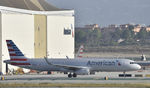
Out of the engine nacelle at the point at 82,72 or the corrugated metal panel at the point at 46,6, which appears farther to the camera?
the corrugated metal panel at the point at 46,6

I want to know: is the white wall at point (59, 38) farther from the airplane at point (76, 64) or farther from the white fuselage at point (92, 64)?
Result: the white fuselage at point (92, 64)

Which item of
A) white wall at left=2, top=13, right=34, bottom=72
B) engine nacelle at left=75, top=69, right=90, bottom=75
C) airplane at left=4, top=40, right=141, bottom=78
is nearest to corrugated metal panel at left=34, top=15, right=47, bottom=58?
white wall at left=2, top=13, right=34, bottom=72

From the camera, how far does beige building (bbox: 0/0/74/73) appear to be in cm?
10669

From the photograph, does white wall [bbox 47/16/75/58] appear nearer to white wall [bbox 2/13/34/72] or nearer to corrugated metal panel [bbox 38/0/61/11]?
corrugated metal panel [bbox 38/0/61/11]

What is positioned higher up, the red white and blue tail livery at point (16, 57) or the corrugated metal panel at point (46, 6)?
the corrugated metal panel at point (46, 6)

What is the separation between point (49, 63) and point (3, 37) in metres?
18.1

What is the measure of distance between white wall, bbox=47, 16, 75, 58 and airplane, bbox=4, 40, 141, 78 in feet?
103

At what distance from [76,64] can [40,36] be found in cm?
3117

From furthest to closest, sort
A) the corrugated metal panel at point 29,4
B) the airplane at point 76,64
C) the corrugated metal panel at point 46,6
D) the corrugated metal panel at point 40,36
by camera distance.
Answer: the corrugated metal panel at point 46,6 → the corrugated metal panel at point 40,36 → the corrugated metal panel at point 29,4 → the airplane at point 76,64

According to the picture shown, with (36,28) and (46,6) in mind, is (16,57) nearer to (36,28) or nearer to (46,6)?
(36,28)

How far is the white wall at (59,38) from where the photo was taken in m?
125

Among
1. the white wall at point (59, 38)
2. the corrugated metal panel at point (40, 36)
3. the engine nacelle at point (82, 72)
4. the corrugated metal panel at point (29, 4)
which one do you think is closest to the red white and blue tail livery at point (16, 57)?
the engine nacelle at point (82, 72)

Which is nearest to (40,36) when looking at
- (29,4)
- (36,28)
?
(36,28)

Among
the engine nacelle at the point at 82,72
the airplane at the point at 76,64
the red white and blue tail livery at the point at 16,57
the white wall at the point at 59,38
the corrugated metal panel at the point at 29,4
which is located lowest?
the engine nacelle at the point at 82,72
